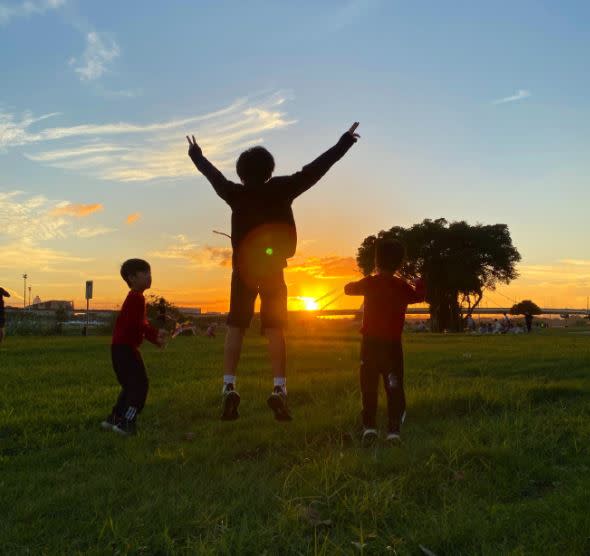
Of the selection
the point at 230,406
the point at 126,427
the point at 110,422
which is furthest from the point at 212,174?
the point at 110,422

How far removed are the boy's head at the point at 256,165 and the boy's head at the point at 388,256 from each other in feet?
4.10

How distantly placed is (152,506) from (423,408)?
3.88 meters

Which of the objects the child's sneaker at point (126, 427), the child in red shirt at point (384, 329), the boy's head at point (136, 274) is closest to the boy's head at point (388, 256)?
the child in red shirt at point (384, 329)

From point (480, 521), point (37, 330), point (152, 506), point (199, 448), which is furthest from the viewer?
point (37, 330)

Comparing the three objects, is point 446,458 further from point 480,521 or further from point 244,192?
point 244,192

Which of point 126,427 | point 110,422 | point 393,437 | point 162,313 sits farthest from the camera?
point 162,313

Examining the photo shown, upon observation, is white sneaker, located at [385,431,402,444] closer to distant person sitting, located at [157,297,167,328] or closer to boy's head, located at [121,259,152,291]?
boy's head, located at [121,259,152,291]

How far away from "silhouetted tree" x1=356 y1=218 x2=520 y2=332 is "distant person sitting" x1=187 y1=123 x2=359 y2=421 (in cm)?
4930

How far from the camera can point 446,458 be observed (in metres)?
4.66

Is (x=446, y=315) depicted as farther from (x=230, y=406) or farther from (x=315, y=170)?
(x=230, y=406)

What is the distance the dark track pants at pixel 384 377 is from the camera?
5422 mm

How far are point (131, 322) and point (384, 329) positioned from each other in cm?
254

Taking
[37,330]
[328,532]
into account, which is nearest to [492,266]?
[37,330]

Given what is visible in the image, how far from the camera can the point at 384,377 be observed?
552 centimetres
